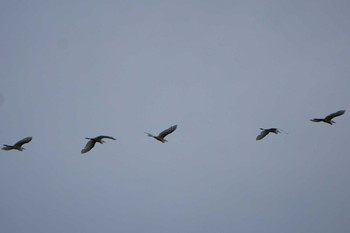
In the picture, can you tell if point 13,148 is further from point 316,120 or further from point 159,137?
point 316,120

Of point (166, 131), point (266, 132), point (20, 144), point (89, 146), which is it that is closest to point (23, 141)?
point (20, 144)

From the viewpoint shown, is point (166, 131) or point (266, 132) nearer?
point (166, 131)

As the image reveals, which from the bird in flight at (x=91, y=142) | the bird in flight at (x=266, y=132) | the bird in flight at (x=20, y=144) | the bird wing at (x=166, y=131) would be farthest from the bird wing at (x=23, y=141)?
the bird in flight at (x=266, y=132)

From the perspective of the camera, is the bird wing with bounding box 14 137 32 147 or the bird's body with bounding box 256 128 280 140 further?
the bird's body with bounding box 256 128 280 140

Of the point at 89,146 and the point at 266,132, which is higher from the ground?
the point at 266,132

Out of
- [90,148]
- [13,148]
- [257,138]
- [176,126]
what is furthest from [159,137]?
[13,148]

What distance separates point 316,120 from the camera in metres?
60.9

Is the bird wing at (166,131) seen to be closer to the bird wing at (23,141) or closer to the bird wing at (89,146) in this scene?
the bird wing at (89,146)

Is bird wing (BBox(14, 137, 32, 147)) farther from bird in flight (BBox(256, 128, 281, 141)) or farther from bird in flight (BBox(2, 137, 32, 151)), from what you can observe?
bird in flight (BBox(256, 128, 281, 141))

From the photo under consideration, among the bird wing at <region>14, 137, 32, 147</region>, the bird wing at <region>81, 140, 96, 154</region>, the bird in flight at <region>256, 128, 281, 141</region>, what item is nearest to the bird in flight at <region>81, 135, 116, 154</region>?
the bird wing at <region>81, 140, 96, 154</region>

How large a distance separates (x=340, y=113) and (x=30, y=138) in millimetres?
35540

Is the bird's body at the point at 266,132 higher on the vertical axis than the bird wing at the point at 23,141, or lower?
Answer: higher

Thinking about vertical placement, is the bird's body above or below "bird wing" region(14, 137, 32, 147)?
above

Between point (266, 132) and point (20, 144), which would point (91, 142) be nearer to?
point (20, 144)
